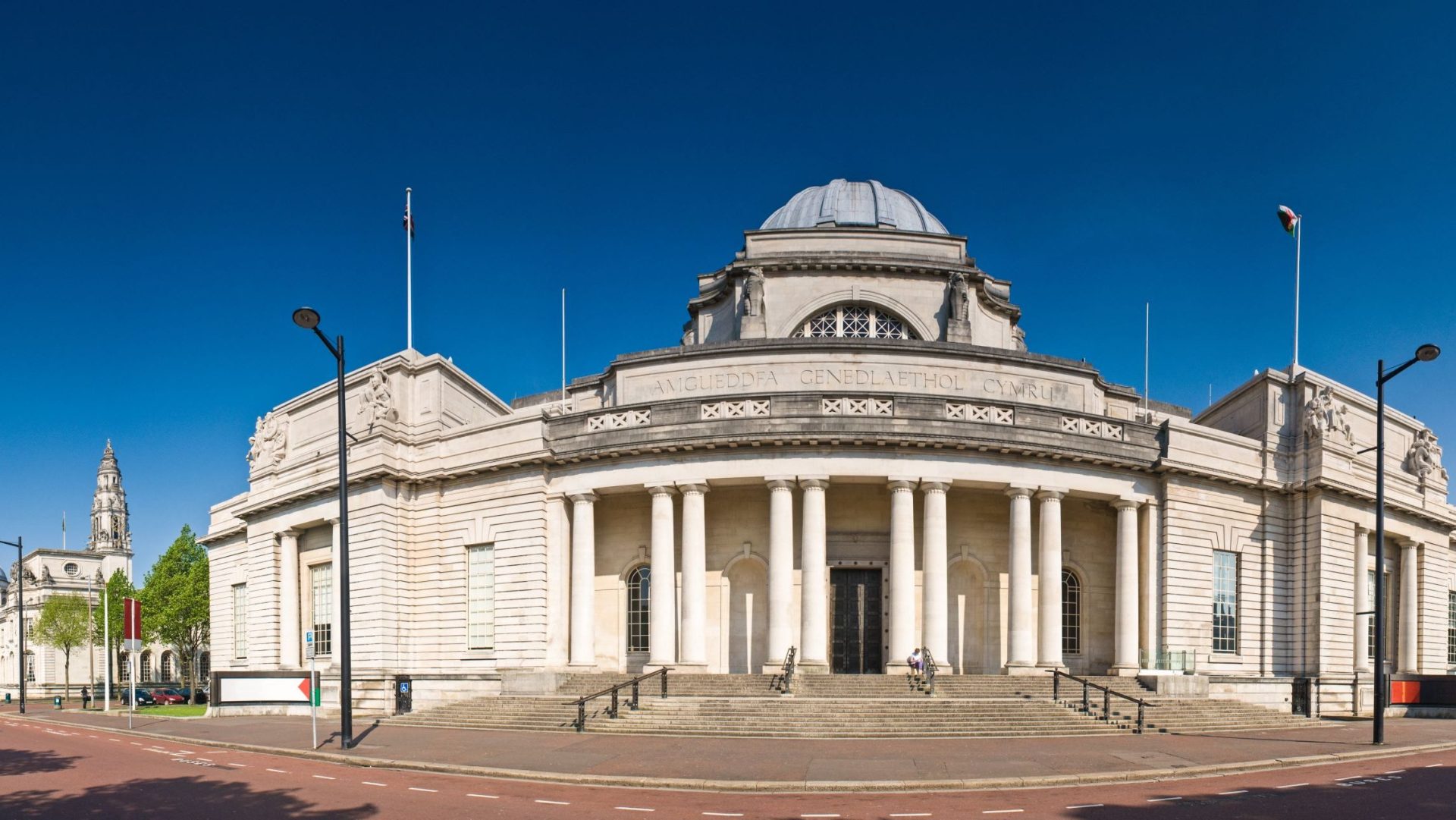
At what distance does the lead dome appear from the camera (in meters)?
48.9

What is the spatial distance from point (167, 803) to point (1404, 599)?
46.3 meters

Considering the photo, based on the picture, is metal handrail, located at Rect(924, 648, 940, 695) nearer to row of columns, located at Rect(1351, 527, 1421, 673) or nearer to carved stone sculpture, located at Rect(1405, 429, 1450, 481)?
row of columns, located at Rect(1351, 527, 1421, 673)

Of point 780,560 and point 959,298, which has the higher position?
point 959,298

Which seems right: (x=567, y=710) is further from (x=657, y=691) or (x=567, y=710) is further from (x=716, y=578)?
(x=716, y=578)

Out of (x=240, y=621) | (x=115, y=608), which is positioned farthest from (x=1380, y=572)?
(x=115, y=608)

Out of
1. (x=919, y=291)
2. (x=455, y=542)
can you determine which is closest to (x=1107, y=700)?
(x=919, y=291)

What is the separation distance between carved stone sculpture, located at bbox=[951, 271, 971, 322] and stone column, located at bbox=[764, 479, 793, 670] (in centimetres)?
1299

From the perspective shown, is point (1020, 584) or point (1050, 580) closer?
point (1020, 584)

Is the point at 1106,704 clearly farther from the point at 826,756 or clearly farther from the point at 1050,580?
the point at 826,756

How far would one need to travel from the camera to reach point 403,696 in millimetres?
34156

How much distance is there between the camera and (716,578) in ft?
115

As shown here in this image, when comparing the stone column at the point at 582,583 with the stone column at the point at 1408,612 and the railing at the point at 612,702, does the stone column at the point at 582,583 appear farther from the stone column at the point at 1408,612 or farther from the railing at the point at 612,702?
the stone column at the point at 1408,612

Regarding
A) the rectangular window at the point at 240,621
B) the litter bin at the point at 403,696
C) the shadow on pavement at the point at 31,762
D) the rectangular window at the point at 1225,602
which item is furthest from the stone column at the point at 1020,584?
the rectangular window at the point at 240,621

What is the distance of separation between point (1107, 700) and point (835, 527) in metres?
11.2
